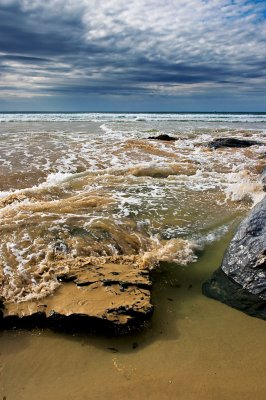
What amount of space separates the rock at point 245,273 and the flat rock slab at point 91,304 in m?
1.02

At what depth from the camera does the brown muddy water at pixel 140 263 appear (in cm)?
320

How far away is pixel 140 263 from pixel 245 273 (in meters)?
1.53

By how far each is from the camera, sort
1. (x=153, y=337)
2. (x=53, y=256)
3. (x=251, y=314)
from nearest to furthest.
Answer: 1. (x=153, y=337)
2. (x=251, y=314)
3. (x=53, y=256)

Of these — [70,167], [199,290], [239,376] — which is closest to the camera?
[239,376]

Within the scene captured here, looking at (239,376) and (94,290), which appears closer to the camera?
(239,376)

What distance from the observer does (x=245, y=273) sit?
4758 millimetres

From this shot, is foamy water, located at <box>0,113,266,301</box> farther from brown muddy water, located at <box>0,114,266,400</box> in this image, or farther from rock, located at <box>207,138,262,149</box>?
rock, located at <box>207,138,262,149</box>

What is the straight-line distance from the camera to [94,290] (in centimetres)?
429

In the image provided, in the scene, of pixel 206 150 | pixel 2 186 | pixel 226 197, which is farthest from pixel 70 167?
pixel 206 150

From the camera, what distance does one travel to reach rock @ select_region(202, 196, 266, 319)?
4.38 metres

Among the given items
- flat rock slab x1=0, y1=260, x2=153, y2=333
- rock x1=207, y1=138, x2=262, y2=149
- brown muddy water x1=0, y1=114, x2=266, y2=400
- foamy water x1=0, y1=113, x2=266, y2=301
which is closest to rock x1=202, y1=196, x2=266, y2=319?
brown muddy water x1=0, y1=114, x2=266, y2=400

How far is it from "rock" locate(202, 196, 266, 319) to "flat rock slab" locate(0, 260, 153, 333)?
3.35 feet

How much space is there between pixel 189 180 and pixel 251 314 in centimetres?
672

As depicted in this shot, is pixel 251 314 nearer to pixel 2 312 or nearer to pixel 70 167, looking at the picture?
pixel 2 312
